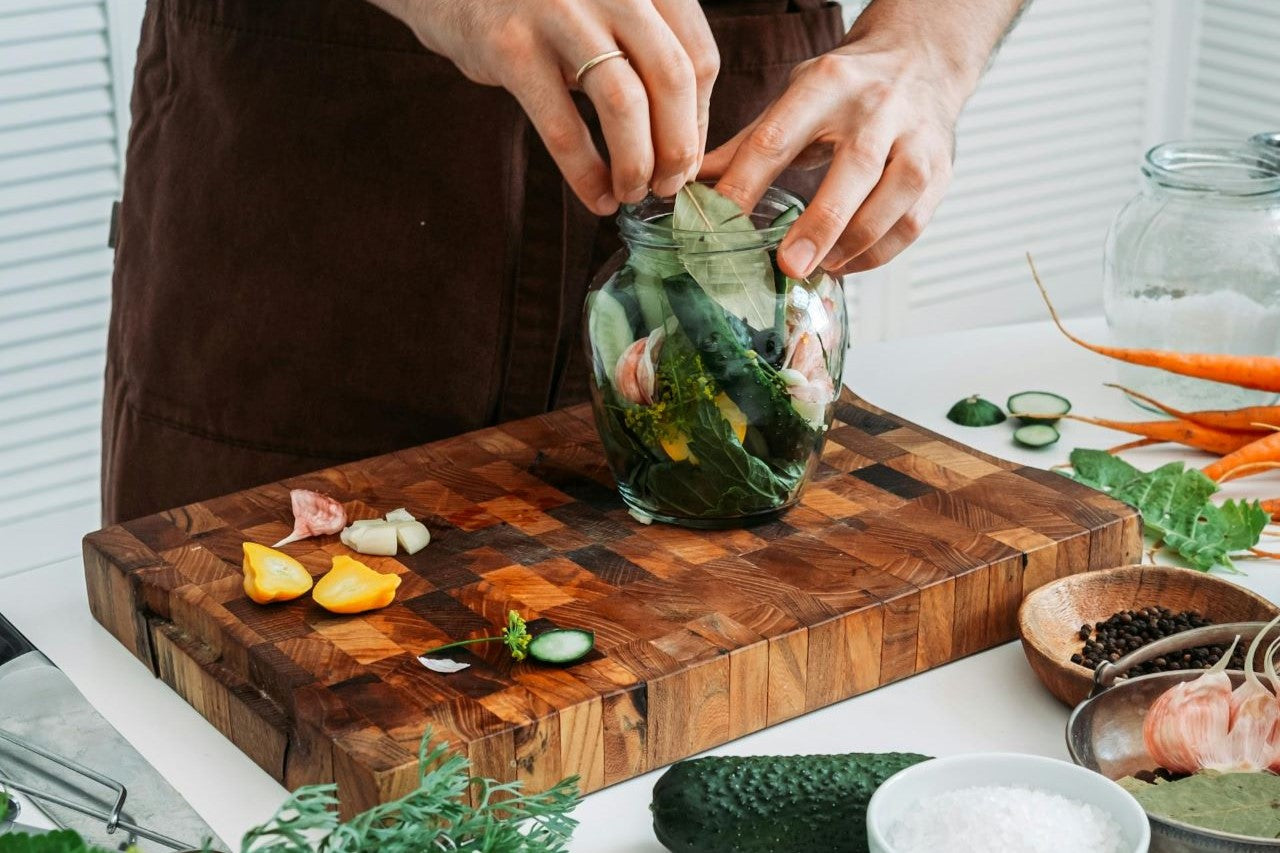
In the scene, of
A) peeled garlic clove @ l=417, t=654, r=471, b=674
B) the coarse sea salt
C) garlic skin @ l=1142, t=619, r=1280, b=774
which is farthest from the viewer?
peeled garlic clove @ l=417, t=654, r=471, b=674

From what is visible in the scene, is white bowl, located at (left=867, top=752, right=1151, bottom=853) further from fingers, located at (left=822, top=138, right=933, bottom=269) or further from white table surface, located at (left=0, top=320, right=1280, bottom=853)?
fingers, located at (left=822, top=138, right=933, bottom=269)

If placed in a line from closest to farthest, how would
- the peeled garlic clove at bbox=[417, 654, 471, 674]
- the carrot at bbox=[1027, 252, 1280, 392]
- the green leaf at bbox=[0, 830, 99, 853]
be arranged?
1. the green leaf at bbox=[0, 830, 99, 853]
2. the peeled garlic clove at bbox=[417, 654, 471, 674]
3. the carrot at bbox=[1027, 252, 1280, 392]

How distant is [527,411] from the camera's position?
148cm

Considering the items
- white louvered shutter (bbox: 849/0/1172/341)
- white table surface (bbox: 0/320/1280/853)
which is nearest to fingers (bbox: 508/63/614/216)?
white table surface (bbox: 0/320/1280/853)

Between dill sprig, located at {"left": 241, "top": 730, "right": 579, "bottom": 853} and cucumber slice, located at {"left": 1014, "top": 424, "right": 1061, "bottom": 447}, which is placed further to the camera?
cucumber slice, located at {"left": 1014, "top": 424, "right": 1061, "bottom": 447}

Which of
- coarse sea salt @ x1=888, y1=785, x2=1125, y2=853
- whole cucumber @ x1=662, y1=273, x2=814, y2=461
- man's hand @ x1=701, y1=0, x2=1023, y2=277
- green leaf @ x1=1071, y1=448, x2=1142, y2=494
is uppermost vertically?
man's hand @ x1=701, y1=0, x2=1023, y2=277

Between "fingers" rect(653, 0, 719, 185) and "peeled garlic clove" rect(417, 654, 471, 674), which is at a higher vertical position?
"fingers" rect(653, 0, 719, 185)

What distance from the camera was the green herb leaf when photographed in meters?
1.26

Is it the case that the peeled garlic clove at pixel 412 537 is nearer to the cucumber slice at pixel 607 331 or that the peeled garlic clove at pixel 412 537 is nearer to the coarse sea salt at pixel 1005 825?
the cucumber slice at pixel 607 331

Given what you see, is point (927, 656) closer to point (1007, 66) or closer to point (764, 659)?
point (764, 659)

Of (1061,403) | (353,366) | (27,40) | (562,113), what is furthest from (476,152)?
(27,40)

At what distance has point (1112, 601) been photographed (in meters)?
1.13

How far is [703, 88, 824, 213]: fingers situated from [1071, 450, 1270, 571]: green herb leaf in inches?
16.3

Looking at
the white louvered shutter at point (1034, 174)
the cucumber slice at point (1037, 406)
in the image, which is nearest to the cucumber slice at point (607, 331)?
the cucumber slice at point (1037, 406)
